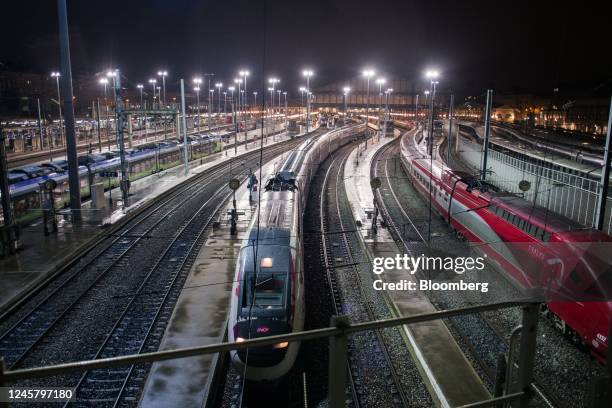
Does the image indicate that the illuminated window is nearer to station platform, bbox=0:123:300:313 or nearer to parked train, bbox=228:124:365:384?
parked train, bbox=228:124:365:384

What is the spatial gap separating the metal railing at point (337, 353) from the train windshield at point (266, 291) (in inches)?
221

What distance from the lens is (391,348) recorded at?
9.95 m

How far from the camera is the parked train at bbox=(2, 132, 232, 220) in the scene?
818 inches

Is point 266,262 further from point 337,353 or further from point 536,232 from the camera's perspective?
point 337,353

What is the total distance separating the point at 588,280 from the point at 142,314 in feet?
31.8

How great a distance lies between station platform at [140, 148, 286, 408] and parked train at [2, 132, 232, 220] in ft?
28.6

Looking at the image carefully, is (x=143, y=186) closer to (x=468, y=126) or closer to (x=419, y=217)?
(x=419, y=217)

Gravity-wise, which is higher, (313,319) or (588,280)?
(588,280)

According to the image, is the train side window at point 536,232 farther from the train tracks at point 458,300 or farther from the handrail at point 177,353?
the handrail at point 177,353

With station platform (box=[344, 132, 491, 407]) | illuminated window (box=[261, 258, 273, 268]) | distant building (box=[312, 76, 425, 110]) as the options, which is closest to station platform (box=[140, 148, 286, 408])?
illuminated window (box=[261, 258, 273, 268])

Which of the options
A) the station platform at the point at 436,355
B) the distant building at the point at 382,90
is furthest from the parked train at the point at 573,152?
the distant building at the point at 382,90

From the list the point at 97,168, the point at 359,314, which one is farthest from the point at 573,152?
the point at 97,168

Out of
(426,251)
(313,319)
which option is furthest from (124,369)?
(426,251)

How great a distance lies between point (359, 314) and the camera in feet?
38.8
